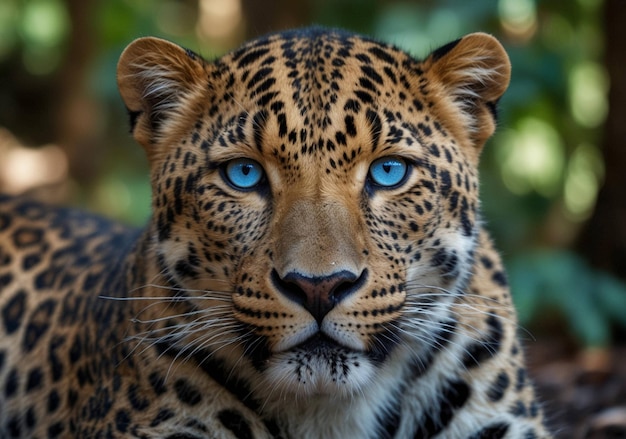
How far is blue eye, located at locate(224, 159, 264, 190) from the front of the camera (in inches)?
163

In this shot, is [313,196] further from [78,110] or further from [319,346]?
[78,110]

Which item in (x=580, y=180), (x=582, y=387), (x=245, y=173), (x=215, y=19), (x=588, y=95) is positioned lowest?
(x=582, y=387)

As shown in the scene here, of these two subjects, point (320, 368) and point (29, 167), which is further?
point (29, 167)

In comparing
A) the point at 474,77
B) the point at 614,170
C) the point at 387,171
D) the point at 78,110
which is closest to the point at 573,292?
the point at 614,170

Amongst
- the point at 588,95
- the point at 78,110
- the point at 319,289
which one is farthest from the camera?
the point at 78,110

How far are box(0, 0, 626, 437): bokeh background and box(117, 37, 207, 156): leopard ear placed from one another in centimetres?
40

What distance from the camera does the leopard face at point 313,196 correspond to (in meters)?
3.74

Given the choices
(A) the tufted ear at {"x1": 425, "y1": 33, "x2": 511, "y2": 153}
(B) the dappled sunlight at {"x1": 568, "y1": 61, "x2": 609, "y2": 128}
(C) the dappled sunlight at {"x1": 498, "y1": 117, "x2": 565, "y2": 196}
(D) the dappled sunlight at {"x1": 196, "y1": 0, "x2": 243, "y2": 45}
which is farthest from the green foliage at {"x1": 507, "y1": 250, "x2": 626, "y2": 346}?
(D) the dappled sunlight at {"x1": 196, "y1": 0, "x2": 243, "y2": 45}

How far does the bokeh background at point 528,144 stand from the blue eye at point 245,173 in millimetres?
1005

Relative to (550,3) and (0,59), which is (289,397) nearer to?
(550,3)

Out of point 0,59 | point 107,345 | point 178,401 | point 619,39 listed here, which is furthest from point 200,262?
point 0,59

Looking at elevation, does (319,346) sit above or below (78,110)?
below

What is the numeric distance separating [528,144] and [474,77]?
590cm

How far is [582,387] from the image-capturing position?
7281mm
